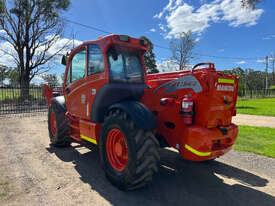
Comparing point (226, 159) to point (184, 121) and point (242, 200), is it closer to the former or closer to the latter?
point (242, 200)

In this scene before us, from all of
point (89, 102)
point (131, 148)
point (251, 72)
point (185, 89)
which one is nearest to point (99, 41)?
point (89, 102)

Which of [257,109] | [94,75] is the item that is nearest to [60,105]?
[94,75]

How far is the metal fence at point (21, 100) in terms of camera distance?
502 inches

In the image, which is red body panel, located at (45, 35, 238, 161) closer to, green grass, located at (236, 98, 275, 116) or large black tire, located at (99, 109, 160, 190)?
large black tire, located at (99, 109, 160, 190)

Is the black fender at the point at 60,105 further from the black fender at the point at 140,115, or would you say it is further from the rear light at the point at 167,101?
the rear light at the point at 167,101

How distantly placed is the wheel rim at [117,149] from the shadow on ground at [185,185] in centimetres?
→ 37

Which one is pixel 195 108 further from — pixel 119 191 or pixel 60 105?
pixel 60 105

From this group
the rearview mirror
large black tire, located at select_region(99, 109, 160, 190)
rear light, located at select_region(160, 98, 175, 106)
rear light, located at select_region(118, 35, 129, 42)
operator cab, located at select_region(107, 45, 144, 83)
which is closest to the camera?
large black tire, located at select_region(99, 109, 160, 190)

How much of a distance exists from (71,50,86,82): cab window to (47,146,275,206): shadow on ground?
190cm

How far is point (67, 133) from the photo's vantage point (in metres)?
5.08

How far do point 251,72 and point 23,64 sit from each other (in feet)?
270

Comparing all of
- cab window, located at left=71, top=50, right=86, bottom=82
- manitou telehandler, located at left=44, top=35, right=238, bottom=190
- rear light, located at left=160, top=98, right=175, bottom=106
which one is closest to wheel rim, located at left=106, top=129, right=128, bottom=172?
manitou telehandler, located at left=44, top=35, right=238, bottom=190

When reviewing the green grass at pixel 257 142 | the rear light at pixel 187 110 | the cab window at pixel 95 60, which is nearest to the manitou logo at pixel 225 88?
the rear light at pixel 187 110

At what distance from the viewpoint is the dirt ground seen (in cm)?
285
